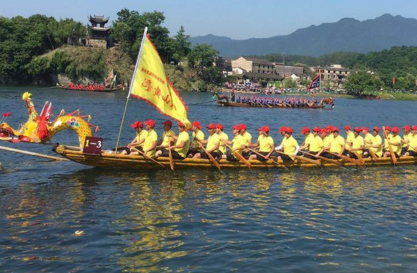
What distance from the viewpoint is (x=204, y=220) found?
46.2 feet

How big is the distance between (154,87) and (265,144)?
5945 millimetres

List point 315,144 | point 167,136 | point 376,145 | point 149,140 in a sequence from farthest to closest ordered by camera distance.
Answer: point 376,145
point 315,144
point 167,136
point 149,140

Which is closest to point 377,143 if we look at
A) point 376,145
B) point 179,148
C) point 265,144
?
point 376,145

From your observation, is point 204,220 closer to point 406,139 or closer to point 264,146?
point 264,146

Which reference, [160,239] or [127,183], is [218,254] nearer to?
[160,239]

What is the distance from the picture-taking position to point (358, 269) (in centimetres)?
1105

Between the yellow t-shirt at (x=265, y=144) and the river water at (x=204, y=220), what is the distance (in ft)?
3.32

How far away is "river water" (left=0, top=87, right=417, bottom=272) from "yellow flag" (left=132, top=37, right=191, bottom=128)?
2.88m

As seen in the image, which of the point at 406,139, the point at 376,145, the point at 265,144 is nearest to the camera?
the point at 265,144

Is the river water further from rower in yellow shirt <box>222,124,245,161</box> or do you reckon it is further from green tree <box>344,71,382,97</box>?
green tree <box>344,71,382,97</box>

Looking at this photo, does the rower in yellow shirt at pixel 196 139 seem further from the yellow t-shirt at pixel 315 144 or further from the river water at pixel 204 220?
the yellow t-shirt at pixel 315 144

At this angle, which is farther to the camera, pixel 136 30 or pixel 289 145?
pixel 136 30

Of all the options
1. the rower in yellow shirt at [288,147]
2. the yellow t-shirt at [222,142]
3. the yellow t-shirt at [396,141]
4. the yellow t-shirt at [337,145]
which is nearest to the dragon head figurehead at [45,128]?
the yellow t-shirt at [222,142]

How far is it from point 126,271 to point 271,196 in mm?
7788
